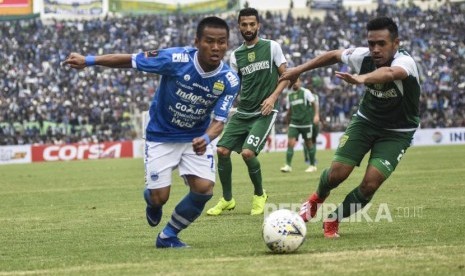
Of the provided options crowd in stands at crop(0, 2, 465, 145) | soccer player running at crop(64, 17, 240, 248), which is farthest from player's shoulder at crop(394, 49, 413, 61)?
crowd in stands at crop(0, 2, 465, 145)

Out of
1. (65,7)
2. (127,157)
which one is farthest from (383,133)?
(65,7)

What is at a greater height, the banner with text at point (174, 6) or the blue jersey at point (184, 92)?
the blue jersey at point (184, 92)

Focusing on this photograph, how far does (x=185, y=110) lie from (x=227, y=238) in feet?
5.25

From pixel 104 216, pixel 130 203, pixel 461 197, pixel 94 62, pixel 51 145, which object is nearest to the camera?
pixel 94 62

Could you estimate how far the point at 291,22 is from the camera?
58.2 metres

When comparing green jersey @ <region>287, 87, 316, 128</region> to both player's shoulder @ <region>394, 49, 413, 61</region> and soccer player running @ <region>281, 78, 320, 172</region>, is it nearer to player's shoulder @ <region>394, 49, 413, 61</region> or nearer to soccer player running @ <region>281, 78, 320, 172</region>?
soccer player running @ <region>281, 78, 320, 172</region>

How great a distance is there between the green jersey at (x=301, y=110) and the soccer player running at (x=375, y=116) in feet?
50.7

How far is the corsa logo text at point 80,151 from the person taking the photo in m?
41.8

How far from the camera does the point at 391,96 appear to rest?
9.72 metres

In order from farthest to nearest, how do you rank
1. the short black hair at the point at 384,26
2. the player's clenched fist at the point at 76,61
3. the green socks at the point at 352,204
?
the green socks at the point at 352,204
the short black hair at the point at 384,26
the player's clenched fist at the point at 76,61

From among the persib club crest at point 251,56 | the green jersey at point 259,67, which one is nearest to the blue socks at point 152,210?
the green jersey at point 259,67

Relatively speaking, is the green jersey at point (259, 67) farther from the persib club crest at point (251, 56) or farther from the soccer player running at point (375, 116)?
the soccer player running at point (375, 116)

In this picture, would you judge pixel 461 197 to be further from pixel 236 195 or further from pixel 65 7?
pixel 65 7

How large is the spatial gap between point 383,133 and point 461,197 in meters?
5.31
